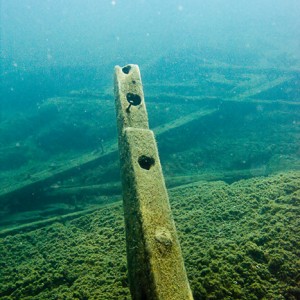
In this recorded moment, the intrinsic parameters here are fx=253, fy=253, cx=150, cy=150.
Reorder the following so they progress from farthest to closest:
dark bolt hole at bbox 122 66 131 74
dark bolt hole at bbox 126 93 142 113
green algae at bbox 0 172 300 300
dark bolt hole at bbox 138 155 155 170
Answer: dark bolt hole at bbox 122 66 131 74, dark bolt hole at bbox 126 93 142 113, green algae at bbox 0 172 300 300, dark bolt hole at bbox 138 155 155 170

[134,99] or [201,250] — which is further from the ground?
[134,99]

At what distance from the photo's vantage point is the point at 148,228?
6.39 feet

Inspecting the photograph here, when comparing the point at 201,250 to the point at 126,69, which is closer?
the point at 201,250

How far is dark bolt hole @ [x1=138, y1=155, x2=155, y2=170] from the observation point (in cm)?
260

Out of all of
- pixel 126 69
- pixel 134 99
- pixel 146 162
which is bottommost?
pixel 146 162

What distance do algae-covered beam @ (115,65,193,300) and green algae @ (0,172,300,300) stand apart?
3.53 feet

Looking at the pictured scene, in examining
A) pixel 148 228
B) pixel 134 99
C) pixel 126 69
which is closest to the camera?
pixel 148 228

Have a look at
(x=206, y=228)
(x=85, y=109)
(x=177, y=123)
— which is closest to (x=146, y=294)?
(x=206, y=228)

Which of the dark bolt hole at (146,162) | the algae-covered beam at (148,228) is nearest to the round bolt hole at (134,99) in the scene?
the algae-covered beam at (148,228)

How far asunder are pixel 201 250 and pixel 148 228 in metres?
1.61

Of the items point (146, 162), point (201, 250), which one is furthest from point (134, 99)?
point (201, 250)

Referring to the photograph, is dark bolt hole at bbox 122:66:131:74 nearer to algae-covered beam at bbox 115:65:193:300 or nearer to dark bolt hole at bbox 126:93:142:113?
dark bolt hole at bbox 126:93:142:113

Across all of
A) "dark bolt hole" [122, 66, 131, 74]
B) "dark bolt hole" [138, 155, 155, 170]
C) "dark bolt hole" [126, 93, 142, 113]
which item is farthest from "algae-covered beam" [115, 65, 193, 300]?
"dark bolt hole" [122, 66, 131, 74]

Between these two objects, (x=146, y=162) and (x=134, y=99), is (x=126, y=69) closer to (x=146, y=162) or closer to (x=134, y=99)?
(x=134, y=99)
